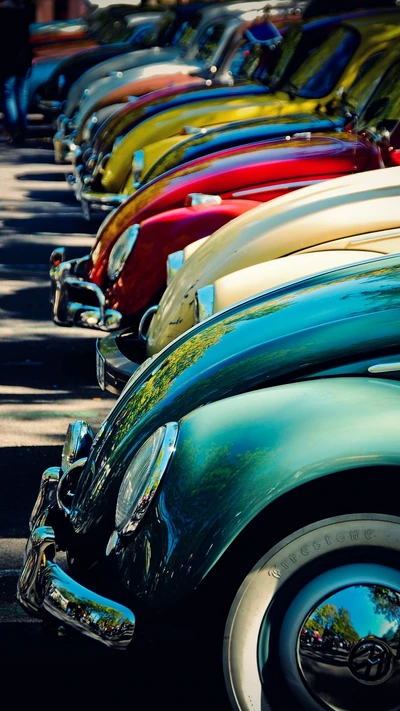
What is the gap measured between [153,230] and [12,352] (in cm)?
125

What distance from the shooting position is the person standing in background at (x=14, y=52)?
14.0 m

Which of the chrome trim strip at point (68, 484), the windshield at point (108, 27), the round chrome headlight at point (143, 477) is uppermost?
the round chrome headlight at point (143, 477)

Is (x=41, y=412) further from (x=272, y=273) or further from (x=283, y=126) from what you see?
(x=283, y=126)

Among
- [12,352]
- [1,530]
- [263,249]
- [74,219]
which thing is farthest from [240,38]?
[1,530]

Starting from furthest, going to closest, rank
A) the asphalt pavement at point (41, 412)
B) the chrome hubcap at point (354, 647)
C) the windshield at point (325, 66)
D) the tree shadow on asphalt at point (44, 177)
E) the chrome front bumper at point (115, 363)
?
the tree shadow on asphalt at point (44, 177) < the windshield at point (325, 66) < the chrome front bumper at point (115, 363) < the asphalt pavement at point (41, 412) < the chrome hubcap at point (354, 647)

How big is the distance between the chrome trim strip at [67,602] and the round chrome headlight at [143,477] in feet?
0.63

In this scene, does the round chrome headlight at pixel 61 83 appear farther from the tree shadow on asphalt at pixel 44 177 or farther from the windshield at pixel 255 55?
the windshield at pixel 255 55

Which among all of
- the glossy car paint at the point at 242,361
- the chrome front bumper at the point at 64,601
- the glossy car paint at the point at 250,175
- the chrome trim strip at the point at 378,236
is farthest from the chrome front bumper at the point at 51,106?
the chrome front bumper at the point at 64,601

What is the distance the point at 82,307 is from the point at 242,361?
2.68 metres

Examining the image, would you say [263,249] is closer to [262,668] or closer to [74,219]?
[262,668]

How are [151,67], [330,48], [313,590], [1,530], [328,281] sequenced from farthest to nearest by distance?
[151,67]
[330,48]
[1,530]
[328,281]
[313,590]

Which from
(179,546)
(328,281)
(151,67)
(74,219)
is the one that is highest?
(328,281)

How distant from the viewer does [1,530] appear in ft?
13.2

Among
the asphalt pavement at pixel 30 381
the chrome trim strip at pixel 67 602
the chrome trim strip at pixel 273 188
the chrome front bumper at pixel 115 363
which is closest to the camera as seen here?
the chrome trim strip at pixel 67 602
